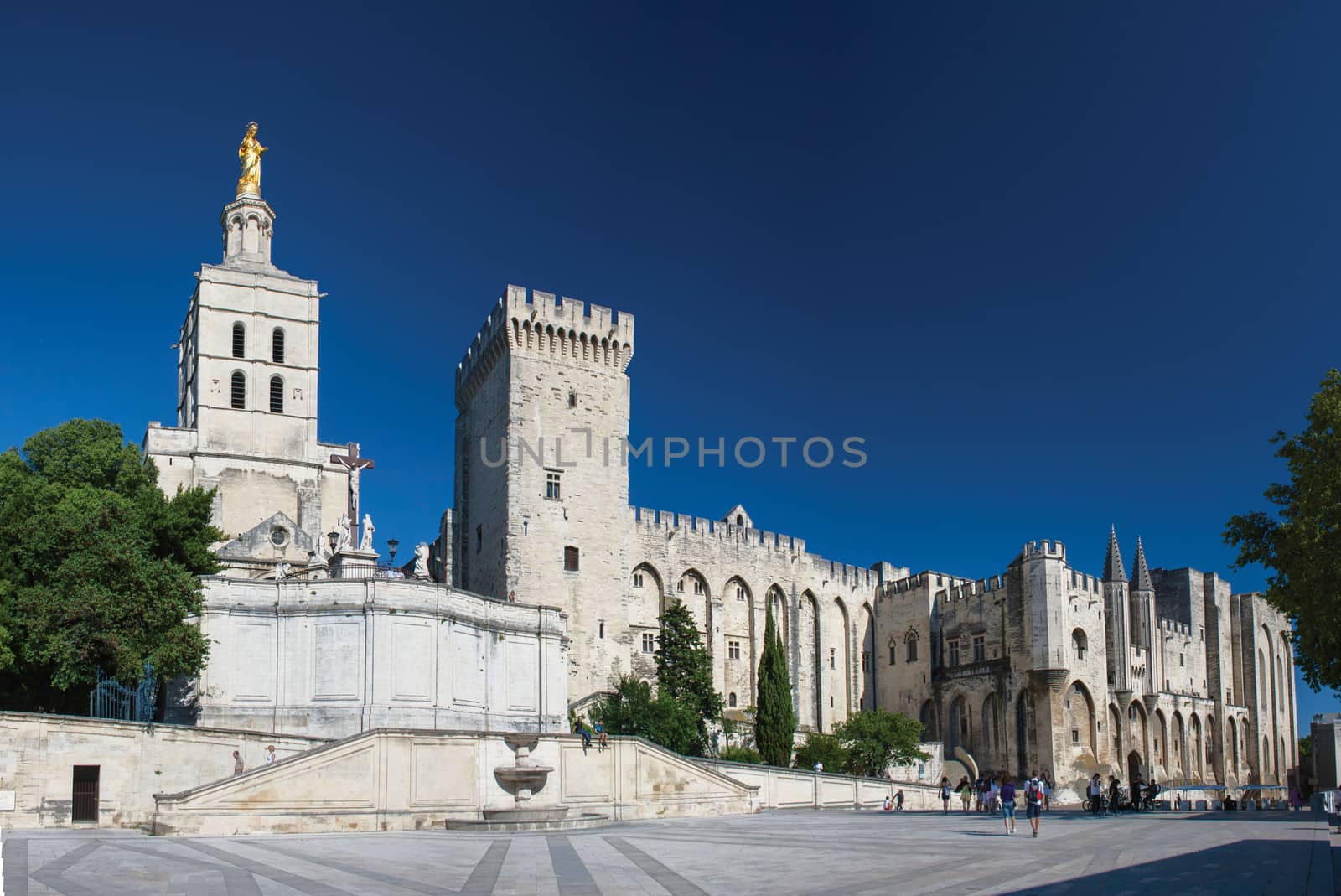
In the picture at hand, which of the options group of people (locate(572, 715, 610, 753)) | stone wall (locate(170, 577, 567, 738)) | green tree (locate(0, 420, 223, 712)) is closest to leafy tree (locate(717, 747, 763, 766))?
stone wall (locate(170, 577, 567, 738))

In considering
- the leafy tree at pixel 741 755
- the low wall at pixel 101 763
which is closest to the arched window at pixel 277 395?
the leafy tree at pixel 741 755

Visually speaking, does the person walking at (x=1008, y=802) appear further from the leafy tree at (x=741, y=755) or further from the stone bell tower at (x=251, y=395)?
the stone bell tower at (x=251, y=395)

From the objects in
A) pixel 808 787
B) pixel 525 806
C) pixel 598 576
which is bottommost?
pixel 808 787

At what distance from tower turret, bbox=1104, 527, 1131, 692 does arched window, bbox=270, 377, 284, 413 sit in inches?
1518

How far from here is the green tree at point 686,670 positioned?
48969 mm

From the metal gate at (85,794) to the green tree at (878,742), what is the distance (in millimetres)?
31027

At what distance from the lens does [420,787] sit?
27.5 m

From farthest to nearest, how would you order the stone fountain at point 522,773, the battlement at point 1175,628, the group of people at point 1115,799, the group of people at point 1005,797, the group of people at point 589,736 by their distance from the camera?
the battlement at point 1175,628 → the group of people at point 1115,799 → the group of people at point 589,736 → the stone fountain at point 522,773 → the group of people at point 1005,797

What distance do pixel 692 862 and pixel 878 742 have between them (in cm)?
3402

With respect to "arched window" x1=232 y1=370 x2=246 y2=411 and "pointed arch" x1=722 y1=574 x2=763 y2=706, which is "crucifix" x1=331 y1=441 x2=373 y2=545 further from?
"pointed arch" x1=722 y1=574 x2=763 y2=706

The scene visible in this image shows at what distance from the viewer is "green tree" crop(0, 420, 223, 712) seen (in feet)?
98.2

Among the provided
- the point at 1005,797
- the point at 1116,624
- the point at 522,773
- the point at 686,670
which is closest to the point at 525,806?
the point at 522,773

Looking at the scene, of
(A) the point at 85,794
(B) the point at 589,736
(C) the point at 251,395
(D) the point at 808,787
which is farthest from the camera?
(C) the point at 251,395

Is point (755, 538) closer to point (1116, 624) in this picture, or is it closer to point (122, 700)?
point (1116, 624)
